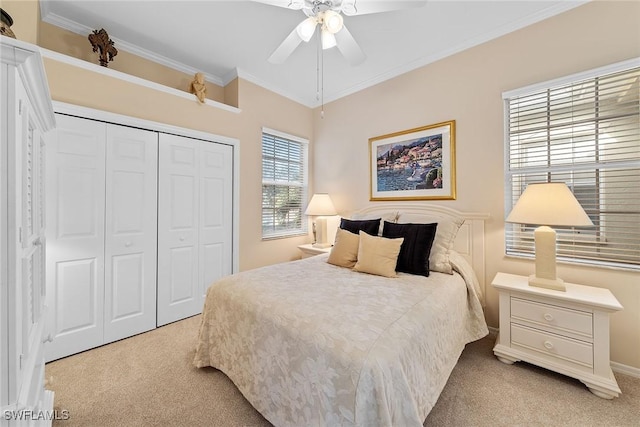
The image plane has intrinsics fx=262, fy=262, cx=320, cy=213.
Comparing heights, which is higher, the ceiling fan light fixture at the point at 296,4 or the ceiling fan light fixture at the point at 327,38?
the ceiling fan light fixture at the point at 296,4

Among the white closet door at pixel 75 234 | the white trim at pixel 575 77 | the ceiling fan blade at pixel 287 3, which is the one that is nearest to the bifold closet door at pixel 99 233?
the white closet door at pixel 75 234

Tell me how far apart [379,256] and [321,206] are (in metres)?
1.57

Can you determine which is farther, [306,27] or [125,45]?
[125,45]

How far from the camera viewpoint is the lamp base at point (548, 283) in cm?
183

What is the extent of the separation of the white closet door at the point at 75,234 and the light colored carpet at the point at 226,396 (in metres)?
0.25

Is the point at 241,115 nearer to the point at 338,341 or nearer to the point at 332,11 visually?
the point at 332,11

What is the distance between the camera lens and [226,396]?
1.66 m

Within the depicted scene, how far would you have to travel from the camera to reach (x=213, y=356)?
1.85 metres

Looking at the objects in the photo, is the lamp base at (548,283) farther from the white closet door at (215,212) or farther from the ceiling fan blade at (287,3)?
the white closet door at (215,212)

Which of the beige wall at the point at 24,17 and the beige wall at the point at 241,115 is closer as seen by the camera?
the beige wall at the point at 24,17

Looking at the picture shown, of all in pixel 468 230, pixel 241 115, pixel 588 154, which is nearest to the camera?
pixel 588 154

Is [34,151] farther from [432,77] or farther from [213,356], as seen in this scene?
[432,77]

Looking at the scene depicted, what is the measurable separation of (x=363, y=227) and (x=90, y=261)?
7.97 feet

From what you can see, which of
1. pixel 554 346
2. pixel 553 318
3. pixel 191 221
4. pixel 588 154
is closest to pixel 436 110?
pixel 588 154
